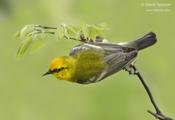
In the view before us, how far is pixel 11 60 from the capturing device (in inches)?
229

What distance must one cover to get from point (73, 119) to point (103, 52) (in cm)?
149

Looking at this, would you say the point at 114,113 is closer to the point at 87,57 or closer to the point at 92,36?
the point at 87,57

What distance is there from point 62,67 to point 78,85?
1.77 metres

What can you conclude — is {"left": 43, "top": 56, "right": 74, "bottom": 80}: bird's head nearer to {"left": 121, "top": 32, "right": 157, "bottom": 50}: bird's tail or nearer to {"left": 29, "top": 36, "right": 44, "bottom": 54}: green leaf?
{"left": 121, "top": 32, "right": 157, "bottom": 50}: bird's tail

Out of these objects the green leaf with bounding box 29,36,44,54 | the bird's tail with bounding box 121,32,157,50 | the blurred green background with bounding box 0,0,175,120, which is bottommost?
the green leaf with bounding box 29,36,44,54

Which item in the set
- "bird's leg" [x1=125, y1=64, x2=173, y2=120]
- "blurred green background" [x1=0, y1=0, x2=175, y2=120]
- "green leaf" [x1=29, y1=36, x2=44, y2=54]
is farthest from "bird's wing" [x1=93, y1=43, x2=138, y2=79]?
"blurred green background" [x1=0, y1=0, x2=175, y2=120]

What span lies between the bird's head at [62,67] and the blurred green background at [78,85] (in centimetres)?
111

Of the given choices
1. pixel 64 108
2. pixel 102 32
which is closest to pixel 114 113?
pixel 64 108

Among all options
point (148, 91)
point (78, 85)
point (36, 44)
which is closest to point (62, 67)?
point (36, 44)

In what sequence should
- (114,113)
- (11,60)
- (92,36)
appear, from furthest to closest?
(11,60), (114,113), (92,36)

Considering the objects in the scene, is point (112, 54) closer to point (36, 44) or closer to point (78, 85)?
point (36, 44)

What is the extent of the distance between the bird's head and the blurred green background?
43.6 inches

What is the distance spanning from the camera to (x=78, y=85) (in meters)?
5.31

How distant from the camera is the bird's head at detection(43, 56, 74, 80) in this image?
3480 millimetres
